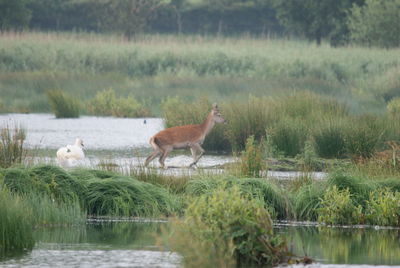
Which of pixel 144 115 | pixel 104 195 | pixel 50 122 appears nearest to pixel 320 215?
pixel 104 195

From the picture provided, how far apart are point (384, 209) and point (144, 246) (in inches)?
135

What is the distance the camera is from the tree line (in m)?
51.7

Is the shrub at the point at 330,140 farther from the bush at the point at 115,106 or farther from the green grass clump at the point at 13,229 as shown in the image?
the bush at the point at 115,106

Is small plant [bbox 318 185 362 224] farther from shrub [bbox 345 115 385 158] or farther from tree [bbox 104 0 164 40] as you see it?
tree [bbox 104 0 164 40]

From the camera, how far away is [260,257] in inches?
409

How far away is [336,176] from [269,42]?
3853 cm

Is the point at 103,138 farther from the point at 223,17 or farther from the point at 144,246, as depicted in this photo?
the point at 223,17

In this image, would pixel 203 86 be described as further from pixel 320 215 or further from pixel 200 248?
pixel 200 248

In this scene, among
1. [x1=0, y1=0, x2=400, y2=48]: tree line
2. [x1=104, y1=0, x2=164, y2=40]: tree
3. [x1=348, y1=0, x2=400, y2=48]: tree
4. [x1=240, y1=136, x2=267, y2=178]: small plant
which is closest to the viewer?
[x1=240, y1=136, x2=267, y2=178]: small plant

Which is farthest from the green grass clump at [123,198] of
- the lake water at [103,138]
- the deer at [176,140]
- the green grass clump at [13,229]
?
the deer at [176,140]

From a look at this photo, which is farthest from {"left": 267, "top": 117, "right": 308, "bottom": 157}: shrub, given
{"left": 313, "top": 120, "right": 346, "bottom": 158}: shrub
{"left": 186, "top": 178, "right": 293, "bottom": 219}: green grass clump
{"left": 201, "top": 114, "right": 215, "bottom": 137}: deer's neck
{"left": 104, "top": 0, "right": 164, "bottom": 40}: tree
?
{"left": 104, "top": 0, "right": 164, "bottom": 40}: tree

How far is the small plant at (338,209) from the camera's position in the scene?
13094 mm

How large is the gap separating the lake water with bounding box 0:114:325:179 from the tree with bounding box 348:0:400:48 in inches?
893

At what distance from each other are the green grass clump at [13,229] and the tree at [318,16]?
47.3 m
